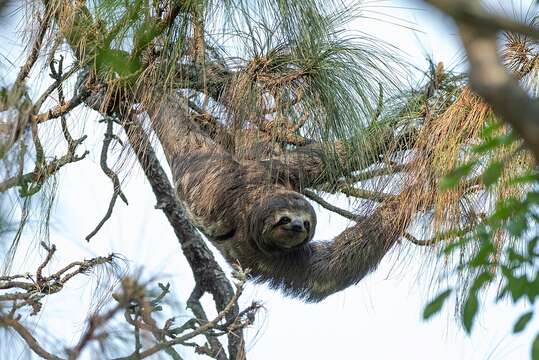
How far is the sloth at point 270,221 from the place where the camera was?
4.93 meters

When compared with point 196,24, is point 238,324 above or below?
below

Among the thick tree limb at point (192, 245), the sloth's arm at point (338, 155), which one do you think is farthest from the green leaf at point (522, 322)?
the thick tree limb at point (192, 245)

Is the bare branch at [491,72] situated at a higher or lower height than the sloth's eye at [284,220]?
lower

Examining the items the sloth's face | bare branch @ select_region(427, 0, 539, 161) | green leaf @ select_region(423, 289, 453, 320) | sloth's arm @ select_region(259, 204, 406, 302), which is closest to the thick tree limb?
sloth's arm @ select_region(259, 204, 406, 302)

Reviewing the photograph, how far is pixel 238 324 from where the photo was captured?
143 inches

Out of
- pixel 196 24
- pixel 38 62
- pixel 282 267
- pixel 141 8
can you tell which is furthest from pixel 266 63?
pixel 282 267

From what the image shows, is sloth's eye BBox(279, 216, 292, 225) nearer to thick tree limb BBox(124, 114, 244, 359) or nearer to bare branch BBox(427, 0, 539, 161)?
thick tree limb BBox(124, 114, 244, 359)

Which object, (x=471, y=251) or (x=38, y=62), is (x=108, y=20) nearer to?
(x=38, y=62)

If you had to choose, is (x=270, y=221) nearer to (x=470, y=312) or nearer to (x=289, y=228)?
(x=289, y=228)

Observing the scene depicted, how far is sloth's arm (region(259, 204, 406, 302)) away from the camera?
5.38 metres

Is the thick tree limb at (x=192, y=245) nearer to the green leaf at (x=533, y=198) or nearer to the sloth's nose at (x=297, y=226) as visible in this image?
the sloth's nose at (x=297, y=226)

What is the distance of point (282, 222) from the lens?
16.5ft

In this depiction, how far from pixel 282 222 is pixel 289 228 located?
112 millimetres

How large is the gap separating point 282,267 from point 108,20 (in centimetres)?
245
